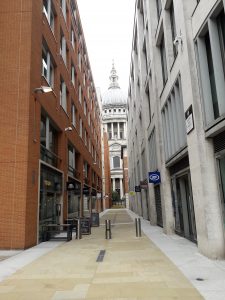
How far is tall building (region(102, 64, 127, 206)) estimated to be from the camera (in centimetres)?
11406

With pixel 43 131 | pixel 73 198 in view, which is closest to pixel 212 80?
pixel 43 131

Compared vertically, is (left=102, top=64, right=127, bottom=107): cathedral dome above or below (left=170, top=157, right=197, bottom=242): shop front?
above

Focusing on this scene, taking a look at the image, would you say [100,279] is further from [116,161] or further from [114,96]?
[114,96]

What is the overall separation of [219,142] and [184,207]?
18.1 feet

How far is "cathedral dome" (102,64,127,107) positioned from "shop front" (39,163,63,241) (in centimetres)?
12761

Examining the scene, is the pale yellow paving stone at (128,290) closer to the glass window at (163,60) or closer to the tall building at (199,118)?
the tall building at (199,118)

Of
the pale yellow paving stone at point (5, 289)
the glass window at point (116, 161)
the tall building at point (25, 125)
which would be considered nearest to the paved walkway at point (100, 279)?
the pale yellow paving stone at point (5, 289)

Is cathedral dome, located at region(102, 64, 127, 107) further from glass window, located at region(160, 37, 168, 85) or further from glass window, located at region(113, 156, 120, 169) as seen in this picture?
glass window, located at region(160, 37, 168, 85)

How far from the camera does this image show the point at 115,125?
135 metres

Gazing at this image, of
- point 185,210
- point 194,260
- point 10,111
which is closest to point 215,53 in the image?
point 194,260

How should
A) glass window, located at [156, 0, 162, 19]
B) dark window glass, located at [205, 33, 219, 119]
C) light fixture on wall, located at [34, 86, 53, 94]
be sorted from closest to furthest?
dark window glass, located at [205, 33, 219, 119] < light fixture on wall, located at [34, 86, 53, 94] < glass window, located at [156, 0, 162, 19]

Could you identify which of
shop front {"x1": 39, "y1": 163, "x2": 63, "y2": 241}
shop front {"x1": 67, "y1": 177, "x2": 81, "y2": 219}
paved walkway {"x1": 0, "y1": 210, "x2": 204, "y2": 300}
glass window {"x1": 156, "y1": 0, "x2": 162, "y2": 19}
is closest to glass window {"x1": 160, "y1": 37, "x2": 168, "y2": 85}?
glass window {"x1": 156, "y1": 0, "x2": 162, "y2": 19}

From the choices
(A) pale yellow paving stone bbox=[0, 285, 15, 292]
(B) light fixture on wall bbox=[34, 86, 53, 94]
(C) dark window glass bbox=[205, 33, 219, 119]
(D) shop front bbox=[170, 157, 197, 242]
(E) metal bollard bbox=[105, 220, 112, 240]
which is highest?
(B) light fixture on wall bbox=[34, 86, 53, 94]

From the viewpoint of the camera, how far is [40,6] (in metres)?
15.9
